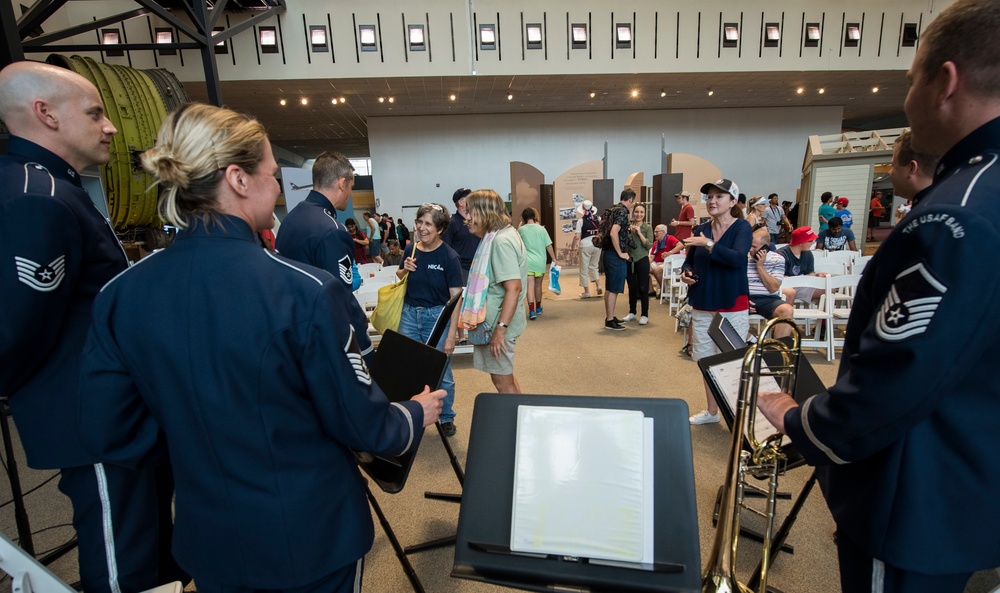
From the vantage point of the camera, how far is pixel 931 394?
82 centimetres

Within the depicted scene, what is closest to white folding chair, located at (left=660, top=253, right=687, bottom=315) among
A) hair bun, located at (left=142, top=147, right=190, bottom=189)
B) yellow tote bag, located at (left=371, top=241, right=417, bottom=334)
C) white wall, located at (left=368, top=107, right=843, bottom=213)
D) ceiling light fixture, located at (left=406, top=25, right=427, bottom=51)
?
yellow tote bag, located at (left=371, top=241, right=417, bottom=334)

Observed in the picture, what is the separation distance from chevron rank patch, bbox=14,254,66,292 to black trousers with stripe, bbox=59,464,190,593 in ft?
1.86

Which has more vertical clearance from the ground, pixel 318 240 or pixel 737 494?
pixel 318 240

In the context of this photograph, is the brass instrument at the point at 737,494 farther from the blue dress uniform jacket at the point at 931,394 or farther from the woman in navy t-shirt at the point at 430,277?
the woman in navy t-shirt at the point at 430,277

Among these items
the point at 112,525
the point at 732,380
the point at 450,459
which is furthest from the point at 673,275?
the point at 112,525

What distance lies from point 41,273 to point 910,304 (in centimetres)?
201

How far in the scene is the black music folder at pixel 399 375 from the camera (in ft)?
4.27

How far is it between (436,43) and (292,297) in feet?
34.3

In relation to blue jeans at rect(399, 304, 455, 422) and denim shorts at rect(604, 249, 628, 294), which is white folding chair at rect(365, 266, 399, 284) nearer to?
blue jeans at rect(399, 304, 455, 422)

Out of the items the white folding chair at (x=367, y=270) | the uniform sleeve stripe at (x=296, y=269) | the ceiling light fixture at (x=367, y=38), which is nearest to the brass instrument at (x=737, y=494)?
the uniform sleeve stripe at (x=296, y=269)

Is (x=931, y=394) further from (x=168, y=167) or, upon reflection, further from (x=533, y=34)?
(x=533, y=34)

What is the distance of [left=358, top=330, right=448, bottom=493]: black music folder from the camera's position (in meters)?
1.30

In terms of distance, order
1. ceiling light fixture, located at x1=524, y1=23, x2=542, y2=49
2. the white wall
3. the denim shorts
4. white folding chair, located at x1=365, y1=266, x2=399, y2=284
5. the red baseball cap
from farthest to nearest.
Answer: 1. the white wall
2. ceiling light fixture, located at x1=524, y1=23, x2=542, y2=49
3. the denim shorts
4. the red baseball cap
5. white folding chair, located at x1=365, y1=266, x2=399, y2=284

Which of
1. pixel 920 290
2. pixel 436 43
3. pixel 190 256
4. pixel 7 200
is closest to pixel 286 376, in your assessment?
pixel 190 256
